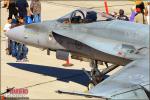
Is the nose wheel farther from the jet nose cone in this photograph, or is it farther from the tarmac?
the jet nose cone

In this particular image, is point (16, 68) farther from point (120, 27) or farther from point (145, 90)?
point (145, 90)

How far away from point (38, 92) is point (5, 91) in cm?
98

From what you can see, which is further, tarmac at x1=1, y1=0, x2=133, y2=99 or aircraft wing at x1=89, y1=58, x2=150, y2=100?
tarmac at x1=1, y1=0, x2=133, y2=99

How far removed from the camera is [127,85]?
979 centimetres

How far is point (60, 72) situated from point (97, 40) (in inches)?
138

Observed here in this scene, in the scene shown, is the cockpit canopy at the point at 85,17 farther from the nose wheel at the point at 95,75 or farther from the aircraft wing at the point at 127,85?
the aircraft wing at the point at 127,85

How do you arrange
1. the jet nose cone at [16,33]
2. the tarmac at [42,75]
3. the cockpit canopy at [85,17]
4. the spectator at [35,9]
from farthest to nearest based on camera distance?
the spectator at [35,9] → the jet nose cone at [16,33] → the tarmac at [42,75] → the cockpit canopy at [85,17]

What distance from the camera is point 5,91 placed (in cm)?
1418

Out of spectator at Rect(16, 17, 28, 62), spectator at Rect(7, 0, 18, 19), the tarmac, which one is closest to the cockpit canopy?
the tarmac

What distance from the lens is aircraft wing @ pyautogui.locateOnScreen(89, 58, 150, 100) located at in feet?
30.5

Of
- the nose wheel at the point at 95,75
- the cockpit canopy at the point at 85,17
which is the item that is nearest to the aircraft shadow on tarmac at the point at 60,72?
the nose wheel at the point at 95,75

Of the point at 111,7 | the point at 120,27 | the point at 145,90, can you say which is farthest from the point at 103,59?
the point at 111,7

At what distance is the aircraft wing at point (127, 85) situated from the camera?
9305 millimetres

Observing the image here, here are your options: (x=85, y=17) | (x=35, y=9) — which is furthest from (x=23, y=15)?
(x=85, y=17)
